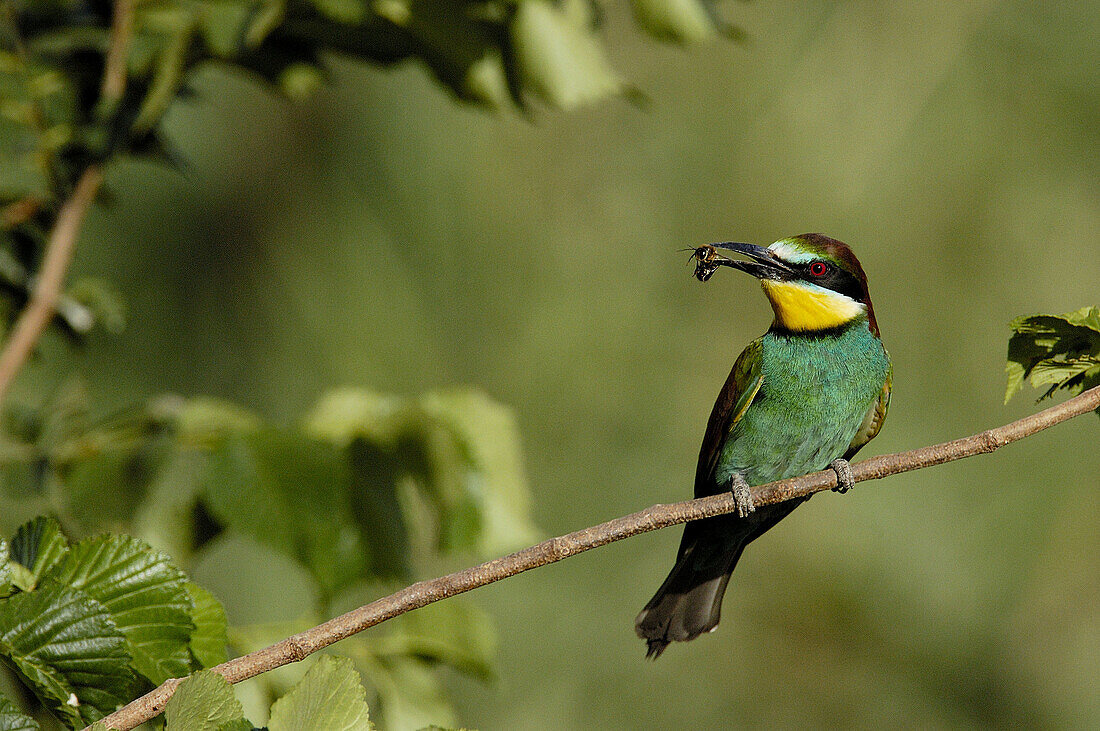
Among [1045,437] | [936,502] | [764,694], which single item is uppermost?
[1045,437]

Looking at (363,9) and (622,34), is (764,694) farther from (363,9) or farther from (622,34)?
(363,9)

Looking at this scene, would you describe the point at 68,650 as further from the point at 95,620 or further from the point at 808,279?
the point at 808,279

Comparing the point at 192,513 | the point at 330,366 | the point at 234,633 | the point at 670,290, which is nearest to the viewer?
the point at 234,633

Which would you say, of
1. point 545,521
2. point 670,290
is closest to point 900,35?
point 670,290

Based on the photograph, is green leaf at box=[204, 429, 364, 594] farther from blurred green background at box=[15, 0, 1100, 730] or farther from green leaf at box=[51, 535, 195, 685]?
blurred green background at box=[15, 0, 1100, 730]

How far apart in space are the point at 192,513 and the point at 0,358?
0.29 m

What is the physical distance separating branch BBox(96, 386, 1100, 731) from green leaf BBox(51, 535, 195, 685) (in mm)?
53

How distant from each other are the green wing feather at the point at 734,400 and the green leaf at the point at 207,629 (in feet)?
2.20

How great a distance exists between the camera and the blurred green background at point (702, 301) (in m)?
3.54

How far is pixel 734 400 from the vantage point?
1.31m

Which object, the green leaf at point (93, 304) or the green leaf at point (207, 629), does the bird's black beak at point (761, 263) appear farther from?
the green leaf at point (93, 304)

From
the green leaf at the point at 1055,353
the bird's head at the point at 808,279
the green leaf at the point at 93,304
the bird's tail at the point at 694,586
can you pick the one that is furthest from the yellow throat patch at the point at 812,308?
the green leaf at the point at 93,304

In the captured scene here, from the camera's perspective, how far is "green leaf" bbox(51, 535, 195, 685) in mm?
763

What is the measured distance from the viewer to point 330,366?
3393 mm
